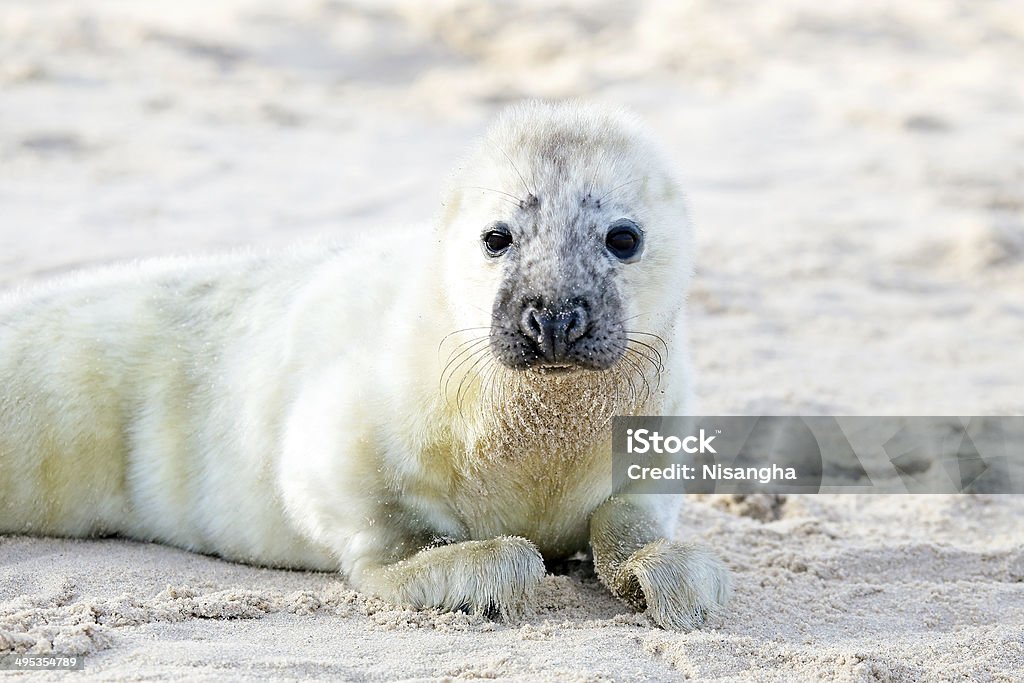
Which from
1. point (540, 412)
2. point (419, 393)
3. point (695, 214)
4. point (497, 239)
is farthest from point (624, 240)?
point (695, 214)

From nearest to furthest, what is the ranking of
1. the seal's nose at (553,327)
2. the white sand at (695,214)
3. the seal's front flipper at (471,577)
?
the seal's nose at (553,327) → the white sand at (695,214) → the seal's front flipper at (471,577)

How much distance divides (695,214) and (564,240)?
2540 mm

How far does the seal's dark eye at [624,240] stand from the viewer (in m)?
2.94

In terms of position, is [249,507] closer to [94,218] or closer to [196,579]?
[196,579]

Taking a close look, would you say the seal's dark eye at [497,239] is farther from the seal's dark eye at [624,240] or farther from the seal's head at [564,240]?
the seal's dark eye at [624,240]

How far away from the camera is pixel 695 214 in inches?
209

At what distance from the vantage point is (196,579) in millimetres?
3213

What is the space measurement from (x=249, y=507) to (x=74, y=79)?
19.0 ft

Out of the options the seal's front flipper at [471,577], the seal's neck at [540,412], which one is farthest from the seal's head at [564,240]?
the seal's front flipper at [471,577]

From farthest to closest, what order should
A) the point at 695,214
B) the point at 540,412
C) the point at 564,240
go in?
the point at 695,214 → the point at 540,412 → the point at 564,240

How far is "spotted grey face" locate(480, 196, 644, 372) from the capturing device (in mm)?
2717

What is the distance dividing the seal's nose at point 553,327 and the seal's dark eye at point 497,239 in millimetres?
249

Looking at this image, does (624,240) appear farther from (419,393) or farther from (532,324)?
(419,393)

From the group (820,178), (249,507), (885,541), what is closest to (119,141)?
(820,178)
